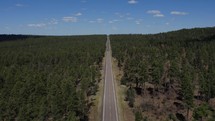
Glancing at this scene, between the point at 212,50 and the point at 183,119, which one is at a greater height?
the point at 212,50

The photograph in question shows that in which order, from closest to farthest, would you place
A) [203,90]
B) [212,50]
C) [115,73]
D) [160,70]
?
[203,90]
[160,70]
[115,73]
[212,50]

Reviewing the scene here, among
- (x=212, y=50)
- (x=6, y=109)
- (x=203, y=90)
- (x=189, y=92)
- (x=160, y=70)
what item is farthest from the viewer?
(x=212, y=50)

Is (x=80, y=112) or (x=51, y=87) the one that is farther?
(x=51, y=87)

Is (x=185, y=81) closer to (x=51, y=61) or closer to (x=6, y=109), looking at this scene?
(x=6, y=109)

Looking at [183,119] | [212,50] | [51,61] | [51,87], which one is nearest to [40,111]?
[51,87]

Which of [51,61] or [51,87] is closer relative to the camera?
[51,87]

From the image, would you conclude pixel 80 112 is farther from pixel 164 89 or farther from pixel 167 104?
pixel 164 89

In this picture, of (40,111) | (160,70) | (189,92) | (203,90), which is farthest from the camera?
(160,70)

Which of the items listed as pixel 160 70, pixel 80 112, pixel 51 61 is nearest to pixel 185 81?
pixel 160 70

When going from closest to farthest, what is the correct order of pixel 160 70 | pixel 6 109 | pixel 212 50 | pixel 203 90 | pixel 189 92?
pixel 6 109 < pixel 189 92 < pixel 203 90 < pixel 160 70 < pixel 212 50
